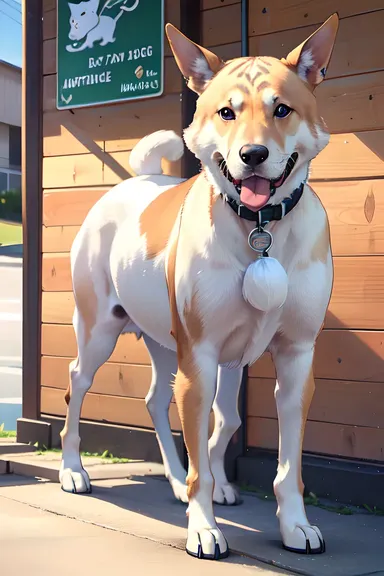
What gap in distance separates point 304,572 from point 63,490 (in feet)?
4.85

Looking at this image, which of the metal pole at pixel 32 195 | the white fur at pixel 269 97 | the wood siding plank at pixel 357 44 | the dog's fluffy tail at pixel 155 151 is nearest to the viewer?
the white fur at pixel 269 97

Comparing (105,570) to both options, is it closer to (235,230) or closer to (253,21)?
(235,230)

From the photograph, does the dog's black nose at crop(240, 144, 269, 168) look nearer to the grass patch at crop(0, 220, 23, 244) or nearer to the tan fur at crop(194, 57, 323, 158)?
the tan fur at crop(194, 57, 323, 158)

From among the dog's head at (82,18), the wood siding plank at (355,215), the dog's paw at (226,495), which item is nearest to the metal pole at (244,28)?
the wood siding plank at (355,215)

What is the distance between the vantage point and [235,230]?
277 cm

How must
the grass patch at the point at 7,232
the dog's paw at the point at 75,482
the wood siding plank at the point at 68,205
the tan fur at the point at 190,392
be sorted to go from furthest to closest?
the grass patch at the point at 7,232 → the wood siding plank at the point at 68,205 → the dog's paw at the point at 75,482 → the tan fur at the point at 190,392

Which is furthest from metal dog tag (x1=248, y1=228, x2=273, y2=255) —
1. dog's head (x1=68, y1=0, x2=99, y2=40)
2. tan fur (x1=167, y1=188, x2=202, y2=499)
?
dog's head (x1=68, y1=0, x2=99, y2=40)

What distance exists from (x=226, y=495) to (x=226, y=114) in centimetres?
161

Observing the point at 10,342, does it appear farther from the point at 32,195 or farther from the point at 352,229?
the point at 352,229

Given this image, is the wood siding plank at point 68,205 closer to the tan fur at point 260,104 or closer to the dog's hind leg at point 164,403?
the dog's hind leg at point 164,403

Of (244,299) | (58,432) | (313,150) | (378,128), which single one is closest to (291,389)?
(244,299)

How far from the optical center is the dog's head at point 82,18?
449cm

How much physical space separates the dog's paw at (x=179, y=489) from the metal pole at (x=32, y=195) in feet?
4.51

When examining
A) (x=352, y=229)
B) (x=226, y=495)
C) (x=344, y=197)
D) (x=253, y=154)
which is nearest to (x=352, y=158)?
(x=344, y=197)
